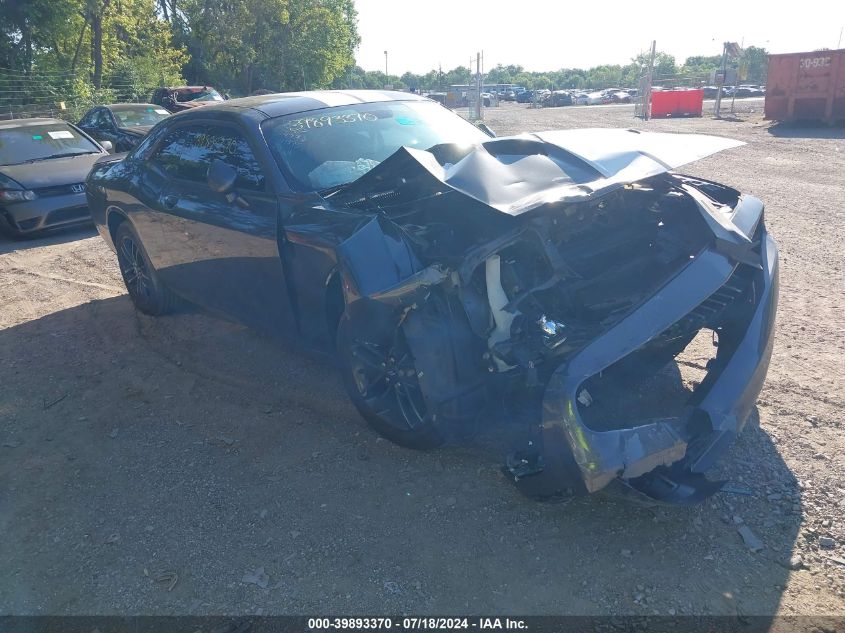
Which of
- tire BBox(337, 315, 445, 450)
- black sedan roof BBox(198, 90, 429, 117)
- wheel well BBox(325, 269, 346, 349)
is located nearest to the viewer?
tire BBox(337, 315, 445, 450)

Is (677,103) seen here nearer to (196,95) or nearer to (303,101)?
(196,95)

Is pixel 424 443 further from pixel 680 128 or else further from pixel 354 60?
pixel 354 60

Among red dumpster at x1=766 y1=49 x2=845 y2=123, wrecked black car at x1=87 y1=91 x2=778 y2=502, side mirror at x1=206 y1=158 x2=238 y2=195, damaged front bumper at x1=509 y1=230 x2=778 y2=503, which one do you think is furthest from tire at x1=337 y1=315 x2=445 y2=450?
red dumpster at x1=766 y1=49 x2=845 y2=123

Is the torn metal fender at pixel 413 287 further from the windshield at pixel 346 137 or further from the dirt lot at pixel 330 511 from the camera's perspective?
the windshield at pixel 346 137

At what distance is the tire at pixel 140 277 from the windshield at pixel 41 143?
492 cm

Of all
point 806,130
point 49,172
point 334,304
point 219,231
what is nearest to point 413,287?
point 334,304

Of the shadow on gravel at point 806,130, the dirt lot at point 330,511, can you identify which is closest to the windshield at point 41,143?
the dirt lot at point 330,511

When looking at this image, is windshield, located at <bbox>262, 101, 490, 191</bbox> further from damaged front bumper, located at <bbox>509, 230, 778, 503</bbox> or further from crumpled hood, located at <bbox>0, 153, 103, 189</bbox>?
crumpled hood, located at <bbox>0, 153, 103, 189</bbox>

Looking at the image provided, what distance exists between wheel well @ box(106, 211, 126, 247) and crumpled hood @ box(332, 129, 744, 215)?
3010mm

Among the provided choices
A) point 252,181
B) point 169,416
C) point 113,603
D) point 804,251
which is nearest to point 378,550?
point 113,603

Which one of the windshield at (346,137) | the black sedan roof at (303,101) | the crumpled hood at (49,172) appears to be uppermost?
the black sedan roof at (303,101)

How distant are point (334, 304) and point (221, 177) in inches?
42.6

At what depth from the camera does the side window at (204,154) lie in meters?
4.25

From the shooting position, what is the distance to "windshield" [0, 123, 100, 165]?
380 inches
